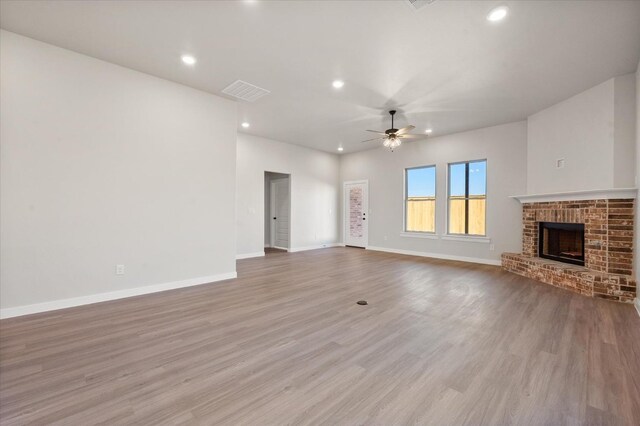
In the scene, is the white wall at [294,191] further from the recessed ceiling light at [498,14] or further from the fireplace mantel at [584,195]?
the recessed ceiling light at [498,14]

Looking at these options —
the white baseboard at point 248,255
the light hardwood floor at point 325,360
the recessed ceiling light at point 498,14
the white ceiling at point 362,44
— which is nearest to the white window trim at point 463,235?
the white ceiling at point 362,44

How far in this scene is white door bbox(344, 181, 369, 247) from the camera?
856cm

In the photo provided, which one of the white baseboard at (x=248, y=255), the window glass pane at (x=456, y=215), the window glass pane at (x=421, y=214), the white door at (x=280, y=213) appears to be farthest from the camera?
the white door at (x=280, y=213)

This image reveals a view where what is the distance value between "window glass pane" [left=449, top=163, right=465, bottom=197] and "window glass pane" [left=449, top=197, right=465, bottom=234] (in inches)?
6.8

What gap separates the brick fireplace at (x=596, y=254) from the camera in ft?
12.3

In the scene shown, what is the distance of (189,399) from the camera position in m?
1.71

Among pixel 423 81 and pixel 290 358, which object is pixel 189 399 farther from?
pixel 423 81

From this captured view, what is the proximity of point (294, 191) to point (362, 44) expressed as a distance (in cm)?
519

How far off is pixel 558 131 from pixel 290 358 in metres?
5.75

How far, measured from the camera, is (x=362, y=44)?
3158 millimetres

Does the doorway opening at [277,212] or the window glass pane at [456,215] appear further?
the doorway opening at [277,212]

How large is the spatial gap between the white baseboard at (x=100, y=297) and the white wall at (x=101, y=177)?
4 centimetres

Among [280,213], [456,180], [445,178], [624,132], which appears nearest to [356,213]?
[280,213]

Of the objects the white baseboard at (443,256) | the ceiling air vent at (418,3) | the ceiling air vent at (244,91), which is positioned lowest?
the white baseboard at (443,256)
